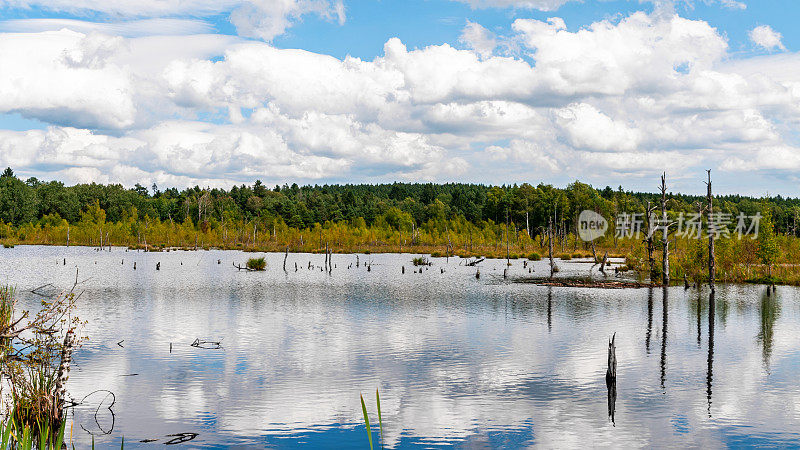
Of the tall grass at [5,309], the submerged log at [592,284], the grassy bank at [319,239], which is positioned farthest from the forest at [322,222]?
the tall grass at [5,309]

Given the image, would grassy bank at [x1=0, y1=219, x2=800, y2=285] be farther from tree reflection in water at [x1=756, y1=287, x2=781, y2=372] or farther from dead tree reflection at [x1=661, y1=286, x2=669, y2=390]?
tree reflection in water at [x1=756, y1=287, x2=781, y2=372]

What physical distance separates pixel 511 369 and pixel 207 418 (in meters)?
11.2

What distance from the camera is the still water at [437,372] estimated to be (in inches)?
632

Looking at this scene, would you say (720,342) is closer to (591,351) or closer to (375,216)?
→ (591,351)

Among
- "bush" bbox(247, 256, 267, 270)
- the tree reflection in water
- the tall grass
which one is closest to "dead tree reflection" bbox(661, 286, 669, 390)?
the tree reflection in water

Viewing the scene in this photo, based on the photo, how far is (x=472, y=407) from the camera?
18.1 m

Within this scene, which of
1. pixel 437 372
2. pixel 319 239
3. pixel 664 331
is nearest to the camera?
pixel 437 372

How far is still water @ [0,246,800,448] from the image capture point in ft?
52.7

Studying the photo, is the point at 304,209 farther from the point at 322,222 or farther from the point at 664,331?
the point at 664,331

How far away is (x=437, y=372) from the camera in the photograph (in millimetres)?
22422

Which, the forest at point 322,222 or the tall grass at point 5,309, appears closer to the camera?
the tall grass at point 5,309
